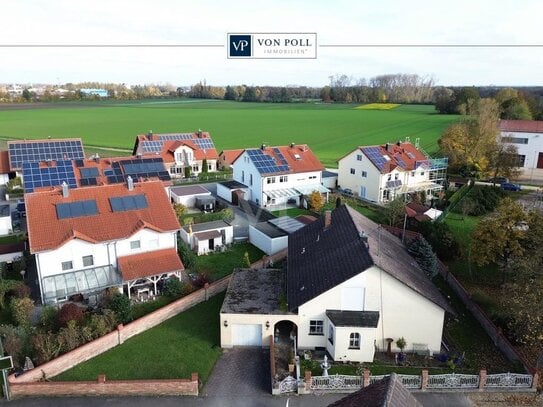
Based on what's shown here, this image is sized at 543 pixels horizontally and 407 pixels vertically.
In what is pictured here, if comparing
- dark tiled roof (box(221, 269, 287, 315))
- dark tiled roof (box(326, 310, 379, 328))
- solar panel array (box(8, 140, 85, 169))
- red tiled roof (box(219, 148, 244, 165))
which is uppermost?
solar panel array (box(8, 140, 85, 169))

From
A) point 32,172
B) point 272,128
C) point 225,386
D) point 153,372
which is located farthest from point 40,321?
point 272,128

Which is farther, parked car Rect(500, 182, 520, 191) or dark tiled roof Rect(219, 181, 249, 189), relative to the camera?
parked car Rect(500, 182, 520, 191)

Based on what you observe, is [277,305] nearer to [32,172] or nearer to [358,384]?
[358,384]

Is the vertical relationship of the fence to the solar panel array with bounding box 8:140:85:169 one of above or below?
below

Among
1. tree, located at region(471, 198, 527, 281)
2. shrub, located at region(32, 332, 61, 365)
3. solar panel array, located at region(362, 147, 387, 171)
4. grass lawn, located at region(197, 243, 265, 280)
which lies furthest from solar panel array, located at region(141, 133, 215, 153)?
tree, located at region(471, 198, 527, 281)

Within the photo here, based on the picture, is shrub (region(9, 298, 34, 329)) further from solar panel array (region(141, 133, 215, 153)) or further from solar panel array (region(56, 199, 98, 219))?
solar panel array (region(141, 133, 215, 153))

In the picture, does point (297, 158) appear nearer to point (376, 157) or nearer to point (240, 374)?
point (376, 157)

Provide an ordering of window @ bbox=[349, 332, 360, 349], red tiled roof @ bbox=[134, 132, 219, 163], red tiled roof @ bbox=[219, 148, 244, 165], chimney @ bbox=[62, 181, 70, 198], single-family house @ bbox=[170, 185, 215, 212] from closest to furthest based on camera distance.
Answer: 1. window @ bbox=[349, 332, 360, 349]
2. chimney @ bbox=[62, 181, 70, 198]
3. single-family house @ bbox=[170, 185, 215, 212]
4. red tiled roof @ bbox=[134, 132, 219, 163]
5. red tiled roof @ bbox=[219, 148, 244, 165]
